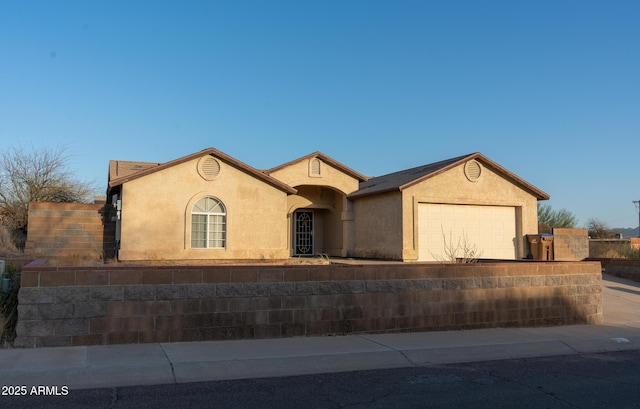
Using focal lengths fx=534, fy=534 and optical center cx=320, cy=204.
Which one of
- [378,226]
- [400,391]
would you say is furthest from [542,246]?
[400,391]

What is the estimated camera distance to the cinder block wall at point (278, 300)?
26.7ft

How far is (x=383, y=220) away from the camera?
2338cm

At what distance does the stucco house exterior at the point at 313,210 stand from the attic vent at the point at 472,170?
5 centimetres

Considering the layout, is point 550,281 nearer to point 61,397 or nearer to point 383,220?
point 61,397

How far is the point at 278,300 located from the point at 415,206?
13745 mm

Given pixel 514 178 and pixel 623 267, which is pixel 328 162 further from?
pixel 623 267

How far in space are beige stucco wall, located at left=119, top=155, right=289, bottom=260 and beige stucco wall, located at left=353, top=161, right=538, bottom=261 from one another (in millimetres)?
4683

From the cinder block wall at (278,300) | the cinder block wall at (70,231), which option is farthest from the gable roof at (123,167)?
the cinder block wall at (278,300)

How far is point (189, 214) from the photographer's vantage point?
768 inches

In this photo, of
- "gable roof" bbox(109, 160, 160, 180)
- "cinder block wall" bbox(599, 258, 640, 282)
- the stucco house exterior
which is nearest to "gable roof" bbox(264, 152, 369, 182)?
the stucco house exterior

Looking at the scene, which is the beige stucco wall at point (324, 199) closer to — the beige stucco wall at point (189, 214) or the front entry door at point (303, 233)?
the front entry door at point (303, 233)

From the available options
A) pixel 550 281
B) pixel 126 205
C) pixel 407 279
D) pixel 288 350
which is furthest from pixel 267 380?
pixel 126 205

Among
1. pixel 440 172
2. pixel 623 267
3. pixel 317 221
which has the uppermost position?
pixel 440 172

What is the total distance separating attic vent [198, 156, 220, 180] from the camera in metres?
19.8
